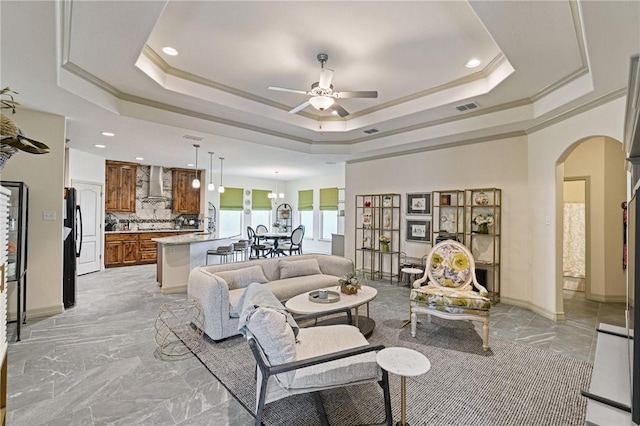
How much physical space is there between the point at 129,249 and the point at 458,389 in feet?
26.1

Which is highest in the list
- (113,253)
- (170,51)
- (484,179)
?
(170,51)

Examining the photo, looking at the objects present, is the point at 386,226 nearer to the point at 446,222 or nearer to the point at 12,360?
the point at 446,222

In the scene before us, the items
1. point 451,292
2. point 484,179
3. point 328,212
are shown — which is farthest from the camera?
point 328,212

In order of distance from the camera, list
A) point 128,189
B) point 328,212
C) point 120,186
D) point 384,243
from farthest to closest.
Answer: point 328,212 → point 128,189 → point 120,186 → point 384,243

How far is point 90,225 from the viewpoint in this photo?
686 centimetres

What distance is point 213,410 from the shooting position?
2.18 m

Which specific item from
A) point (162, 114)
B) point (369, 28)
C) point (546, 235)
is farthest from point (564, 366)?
point (162, 114)

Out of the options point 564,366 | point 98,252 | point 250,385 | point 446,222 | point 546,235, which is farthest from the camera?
point 98,252

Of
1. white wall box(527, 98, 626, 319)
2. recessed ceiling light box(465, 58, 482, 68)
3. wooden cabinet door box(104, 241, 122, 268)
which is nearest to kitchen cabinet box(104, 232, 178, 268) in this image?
wooden cabinet door box(104, 241, 122, 268)

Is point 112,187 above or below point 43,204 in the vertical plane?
above

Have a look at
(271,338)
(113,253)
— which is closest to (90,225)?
(113,253)

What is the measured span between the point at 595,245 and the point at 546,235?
62.9 inches

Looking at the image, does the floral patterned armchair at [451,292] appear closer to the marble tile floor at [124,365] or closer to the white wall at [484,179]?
the marble tile floor at [124,365]

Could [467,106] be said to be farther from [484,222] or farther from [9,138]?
[9,138]
